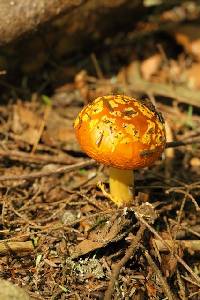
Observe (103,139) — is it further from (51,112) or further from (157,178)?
(51,112)

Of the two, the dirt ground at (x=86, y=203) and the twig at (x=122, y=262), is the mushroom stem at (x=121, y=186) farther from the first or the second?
the twig at (x=122, y=262)

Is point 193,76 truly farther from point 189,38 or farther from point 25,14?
point 25,14

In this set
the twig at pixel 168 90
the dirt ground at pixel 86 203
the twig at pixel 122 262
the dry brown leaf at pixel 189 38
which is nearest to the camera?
the twig at pixel 122 262

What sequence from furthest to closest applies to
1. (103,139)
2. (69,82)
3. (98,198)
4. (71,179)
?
(69,82)
(71,179)
(98,198)
(103,139)

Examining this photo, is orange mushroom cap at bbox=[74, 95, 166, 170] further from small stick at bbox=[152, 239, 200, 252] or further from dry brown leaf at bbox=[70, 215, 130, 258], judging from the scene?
small stick at bbox=[152, 239, 200, 252]

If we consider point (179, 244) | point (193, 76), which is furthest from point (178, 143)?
point (193, 76)

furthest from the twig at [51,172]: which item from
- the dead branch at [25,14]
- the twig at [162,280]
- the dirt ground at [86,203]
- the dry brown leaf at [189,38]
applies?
the dry brown leaf at [189,38]


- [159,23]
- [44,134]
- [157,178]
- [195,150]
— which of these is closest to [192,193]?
[157,178]

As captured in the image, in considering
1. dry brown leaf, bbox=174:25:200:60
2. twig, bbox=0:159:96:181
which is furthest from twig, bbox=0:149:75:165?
dry brown leaf, bbox=174:25:200:60
